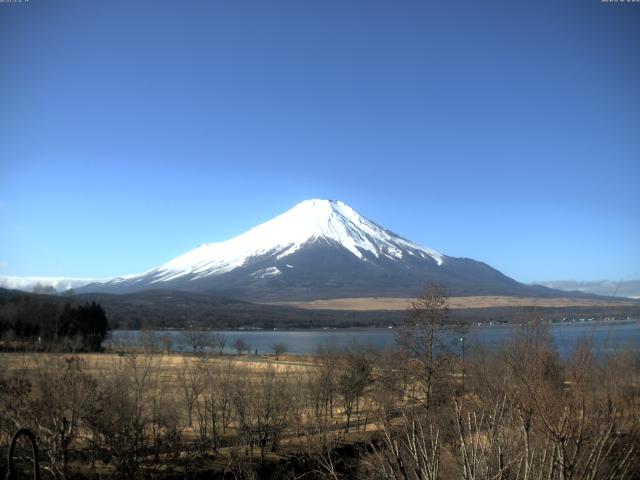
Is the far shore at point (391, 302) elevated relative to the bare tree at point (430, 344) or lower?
lower

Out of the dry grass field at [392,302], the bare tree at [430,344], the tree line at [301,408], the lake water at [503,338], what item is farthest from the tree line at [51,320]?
the dry grass field at [392,302]

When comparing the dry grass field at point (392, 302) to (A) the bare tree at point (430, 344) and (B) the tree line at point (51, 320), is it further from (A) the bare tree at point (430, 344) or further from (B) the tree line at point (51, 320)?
(A) the bare tree at point (430, 344)

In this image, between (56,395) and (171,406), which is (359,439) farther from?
(56,395)

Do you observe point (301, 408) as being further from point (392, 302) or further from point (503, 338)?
point (392, 302)

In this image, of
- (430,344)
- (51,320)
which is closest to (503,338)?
(430,344)

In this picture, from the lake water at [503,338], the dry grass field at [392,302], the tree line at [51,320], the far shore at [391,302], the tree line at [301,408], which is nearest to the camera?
the tree line at [301,408]

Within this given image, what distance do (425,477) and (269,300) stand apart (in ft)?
645

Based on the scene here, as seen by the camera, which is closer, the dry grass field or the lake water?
the lake water

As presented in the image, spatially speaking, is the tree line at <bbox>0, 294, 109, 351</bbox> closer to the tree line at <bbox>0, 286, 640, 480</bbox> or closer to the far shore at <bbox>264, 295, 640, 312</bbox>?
the tree line at <bbox>0, 286, 640, 480</bbox>

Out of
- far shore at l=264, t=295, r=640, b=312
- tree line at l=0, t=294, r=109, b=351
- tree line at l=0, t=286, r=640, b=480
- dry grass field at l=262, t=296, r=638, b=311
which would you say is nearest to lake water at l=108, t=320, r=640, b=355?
tree line at l=0, t=286, r=640, b=480

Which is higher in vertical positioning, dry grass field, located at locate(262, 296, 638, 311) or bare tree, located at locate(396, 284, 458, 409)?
bare tree, located at locate(396, 284, 458, 409)

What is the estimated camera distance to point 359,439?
22.5 meters

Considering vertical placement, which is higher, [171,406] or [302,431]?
[171,406]

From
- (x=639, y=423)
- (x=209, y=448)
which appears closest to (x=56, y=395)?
(x=209, y=448)
